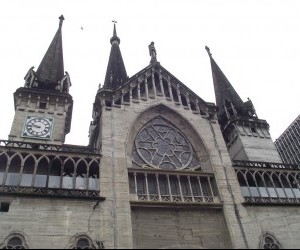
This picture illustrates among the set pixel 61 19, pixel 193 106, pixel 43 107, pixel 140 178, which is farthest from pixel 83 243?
pixel 61 19

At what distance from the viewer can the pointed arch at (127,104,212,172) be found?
25781 mm

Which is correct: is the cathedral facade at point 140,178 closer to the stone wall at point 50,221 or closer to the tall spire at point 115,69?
the stone wall at point 50,221

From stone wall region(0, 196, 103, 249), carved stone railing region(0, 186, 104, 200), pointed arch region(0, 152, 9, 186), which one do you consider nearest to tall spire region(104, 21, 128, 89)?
pointed arch region(0, 152, 9, 186)

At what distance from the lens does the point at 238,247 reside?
2066 centimetres

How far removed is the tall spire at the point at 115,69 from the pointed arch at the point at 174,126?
5.46 metres

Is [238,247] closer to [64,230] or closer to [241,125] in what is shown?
[64,230]

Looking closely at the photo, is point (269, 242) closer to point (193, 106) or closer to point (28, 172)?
point (193, 106)

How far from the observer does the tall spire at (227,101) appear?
35.1 metres

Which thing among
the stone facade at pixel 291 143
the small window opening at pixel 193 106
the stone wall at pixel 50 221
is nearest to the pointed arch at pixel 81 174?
the stone wall at pixel 50 221

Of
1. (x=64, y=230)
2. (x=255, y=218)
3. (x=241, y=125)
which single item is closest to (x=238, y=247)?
(x=255, y=218)

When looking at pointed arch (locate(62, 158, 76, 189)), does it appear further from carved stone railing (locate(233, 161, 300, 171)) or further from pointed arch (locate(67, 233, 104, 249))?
carved stone railing (locate(233, 161, 300, 171))

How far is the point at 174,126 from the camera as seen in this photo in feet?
92.8

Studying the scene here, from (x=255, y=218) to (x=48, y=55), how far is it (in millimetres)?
24263

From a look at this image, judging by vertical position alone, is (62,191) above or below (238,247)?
above
